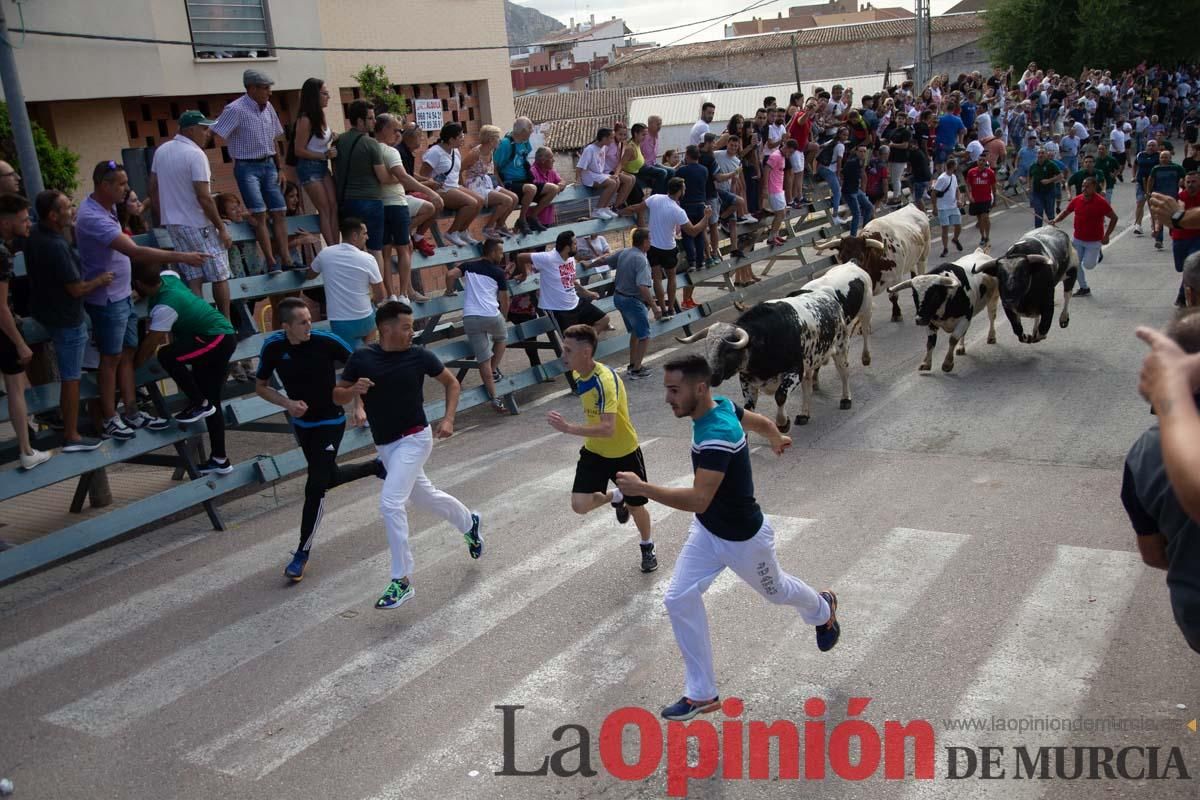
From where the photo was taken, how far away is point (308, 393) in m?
8.03

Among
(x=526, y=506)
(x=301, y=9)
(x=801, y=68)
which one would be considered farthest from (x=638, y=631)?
(x=801, y=68)

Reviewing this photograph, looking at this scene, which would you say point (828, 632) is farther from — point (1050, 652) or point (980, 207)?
point (980, 207)

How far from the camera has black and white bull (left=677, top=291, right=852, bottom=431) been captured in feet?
34.3

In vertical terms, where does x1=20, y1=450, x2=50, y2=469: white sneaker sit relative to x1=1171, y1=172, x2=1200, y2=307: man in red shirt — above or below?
below

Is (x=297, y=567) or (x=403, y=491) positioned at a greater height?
(x=403, y=491)

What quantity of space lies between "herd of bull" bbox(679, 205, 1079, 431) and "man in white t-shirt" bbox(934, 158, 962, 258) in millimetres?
3680

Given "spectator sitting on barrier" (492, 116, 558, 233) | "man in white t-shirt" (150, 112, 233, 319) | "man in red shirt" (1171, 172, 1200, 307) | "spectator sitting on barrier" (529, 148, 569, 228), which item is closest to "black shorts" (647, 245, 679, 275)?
"spectator sitting on barrier" (529, 148, 569, 228)

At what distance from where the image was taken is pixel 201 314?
9.21m

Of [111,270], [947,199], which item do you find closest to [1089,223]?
[947,199]

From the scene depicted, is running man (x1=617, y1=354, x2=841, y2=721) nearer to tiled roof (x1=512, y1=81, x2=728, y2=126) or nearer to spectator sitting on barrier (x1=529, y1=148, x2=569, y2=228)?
spectator sitting on barrier (x1=529, y1=148, x2=569, y2=228)

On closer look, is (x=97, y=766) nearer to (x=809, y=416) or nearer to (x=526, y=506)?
(x=526, y=506)

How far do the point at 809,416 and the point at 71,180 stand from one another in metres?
11.7

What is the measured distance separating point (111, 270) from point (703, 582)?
6223 millimetres

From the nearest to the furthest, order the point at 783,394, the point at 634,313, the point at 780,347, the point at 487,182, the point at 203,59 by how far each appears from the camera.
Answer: the point at 780,347 → the point at 783,394 → the point at 634,313 → the point at 487,182 → the point at 203,59
